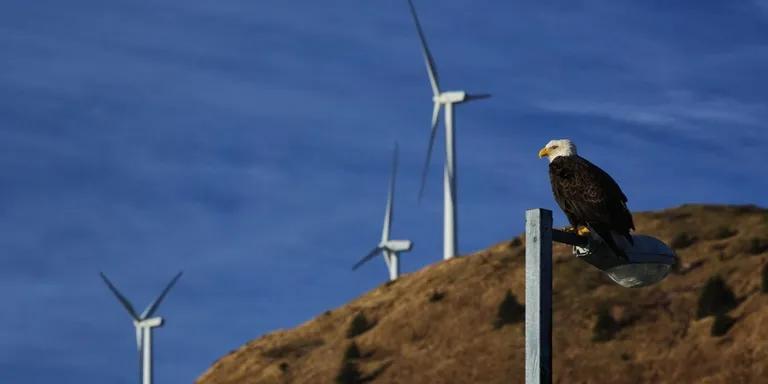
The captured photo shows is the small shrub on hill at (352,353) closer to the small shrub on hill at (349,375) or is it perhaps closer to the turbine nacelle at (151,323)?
the small shrub on hill at (349,375)

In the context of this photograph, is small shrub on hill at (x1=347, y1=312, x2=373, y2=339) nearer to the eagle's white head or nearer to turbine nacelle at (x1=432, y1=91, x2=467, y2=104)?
turbine nacelle at (x1=432, y1=91, x2=467, y2=104)

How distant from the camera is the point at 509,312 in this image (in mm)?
100125

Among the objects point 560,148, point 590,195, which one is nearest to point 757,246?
point 560,148

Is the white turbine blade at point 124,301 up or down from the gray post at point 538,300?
up

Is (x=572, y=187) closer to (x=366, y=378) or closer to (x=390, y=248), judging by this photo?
(x=366, y=378)

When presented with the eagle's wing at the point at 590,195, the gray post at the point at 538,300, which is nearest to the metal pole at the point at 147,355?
the eagle's wing at the point at 590,195

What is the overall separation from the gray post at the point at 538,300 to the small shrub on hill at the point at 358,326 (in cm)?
9081

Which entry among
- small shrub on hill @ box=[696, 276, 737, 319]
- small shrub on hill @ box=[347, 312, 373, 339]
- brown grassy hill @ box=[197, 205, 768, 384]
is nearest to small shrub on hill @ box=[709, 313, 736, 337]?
brown grassy hill @ box=[197, 205, 768, 384]

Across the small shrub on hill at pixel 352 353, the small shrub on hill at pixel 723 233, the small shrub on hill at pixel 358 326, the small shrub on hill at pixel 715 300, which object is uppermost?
the small shrub on hill at pixel 723 233

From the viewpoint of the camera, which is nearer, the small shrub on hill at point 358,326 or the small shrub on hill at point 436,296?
the small shrub on hill at point 436,296

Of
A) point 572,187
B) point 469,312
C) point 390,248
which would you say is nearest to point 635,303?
point 469,312

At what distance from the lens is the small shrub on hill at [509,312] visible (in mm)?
99375

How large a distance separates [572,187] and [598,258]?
3943mm

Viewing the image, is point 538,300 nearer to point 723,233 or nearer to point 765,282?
point 765,282
